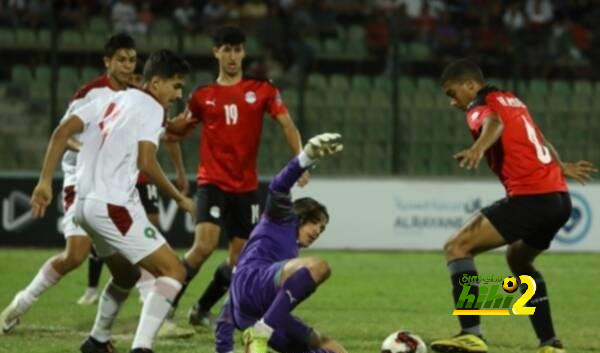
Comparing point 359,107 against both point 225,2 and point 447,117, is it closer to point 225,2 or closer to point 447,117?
point 447,117

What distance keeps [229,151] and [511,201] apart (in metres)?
2.70

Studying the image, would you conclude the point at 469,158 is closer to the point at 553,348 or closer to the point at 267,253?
the point at 267,253

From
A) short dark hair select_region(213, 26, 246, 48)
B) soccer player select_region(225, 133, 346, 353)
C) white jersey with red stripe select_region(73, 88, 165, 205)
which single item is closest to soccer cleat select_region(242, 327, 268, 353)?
soccer player select_region(225, 133, 346, 353)

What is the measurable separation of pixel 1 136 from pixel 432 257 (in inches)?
237

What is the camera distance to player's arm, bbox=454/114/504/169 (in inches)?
338

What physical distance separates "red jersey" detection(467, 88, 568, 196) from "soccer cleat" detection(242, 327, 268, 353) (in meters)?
2.31

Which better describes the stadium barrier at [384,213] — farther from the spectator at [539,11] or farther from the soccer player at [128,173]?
the soccer player at [128,173]

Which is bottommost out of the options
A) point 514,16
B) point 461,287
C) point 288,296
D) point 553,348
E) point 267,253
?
point 553,348

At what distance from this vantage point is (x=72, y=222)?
1066 cm

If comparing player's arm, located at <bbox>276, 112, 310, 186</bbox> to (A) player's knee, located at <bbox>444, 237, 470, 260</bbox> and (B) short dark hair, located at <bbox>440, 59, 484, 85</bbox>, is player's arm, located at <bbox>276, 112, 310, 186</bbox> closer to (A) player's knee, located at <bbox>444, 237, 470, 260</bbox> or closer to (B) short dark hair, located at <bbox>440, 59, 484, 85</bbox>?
(B) short dark hair, located at <bbox>440, 59, 484, 85</bbox>

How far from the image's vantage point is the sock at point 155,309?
27.4ft

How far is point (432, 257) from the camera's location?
60.4 feet

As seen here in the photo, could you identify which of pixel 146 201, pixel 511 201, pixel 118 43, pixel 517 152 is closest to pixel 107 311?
pixel 118 43

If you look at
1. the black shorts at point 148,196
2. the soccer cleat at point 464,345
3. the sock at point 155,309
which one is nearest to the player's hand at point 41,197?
the sock at point 155,309
